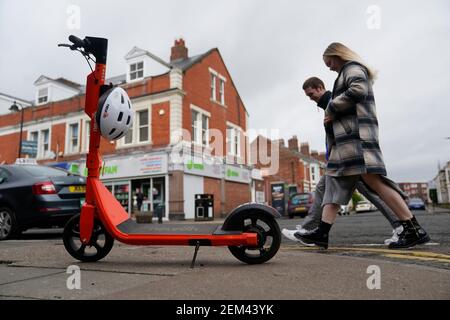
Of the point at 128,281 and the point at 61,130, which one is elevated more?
the point at 61,130

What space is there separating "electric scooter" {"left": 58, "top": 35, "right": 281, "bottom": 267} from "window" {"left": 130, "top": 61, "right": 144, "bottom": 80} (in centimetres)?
1845

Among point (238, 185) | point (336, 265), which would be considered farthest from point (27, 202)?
point (238, 185)

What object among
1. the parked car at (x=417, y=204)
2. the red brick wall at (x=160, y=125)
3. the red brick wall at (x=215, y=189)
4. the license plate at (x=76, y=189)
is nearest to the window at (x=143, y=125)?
Answer: the red brick wall at (x=160, y=125)

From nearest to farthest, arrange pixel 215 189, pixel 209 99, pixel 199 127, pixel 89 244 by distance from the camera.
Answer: pixel 89 244 < pixel 199 127 < pixel 215 189 < pixel 209 99

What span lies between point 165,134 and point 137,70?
187 inches

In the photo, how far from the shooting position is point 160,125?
784 inches

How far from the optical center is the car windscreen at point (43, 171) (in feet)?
21.2

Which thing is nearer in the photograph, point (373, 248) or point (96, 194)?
point (96, 194)

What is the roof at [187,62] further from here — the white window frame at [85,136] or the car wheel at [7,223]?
the car wheel at [7,223]

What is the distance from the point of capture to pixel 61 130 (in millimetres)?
23656

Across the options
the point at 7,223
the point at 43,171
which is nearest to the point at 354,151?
the point at 43,171

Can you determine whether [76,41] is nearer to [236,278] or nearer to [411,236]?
[236,278]

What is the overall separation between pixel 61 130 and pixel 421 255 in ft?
78.5
